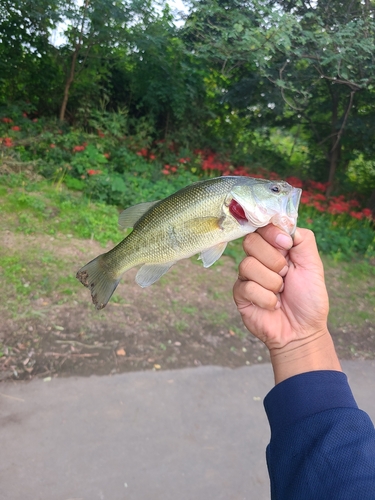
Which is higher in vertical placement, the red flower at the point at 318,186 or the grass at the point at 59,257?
the red flower at the point at 318,186

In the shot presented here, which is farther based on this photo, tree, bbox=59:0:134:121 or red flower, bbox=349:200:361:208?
red flower, bbox=349:200:361:208

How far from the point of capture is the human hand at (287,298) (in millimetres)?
1825

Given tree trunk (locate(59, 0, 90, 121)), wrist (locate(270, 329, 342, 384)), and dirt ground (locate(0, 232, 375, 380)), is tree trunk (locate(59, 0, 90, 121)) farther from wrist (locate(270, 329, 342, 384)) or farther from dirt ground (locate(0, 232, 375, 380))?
wrist (locate(270, 329, 342, 384))

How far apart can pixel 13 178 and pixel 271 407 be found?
19.5ft

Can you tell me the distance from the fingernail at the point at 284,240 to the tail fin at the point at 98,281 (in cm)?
84

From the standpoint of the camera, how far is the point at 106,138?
845cm

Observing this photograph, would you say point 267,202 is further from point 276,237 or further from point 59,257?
point 59,257

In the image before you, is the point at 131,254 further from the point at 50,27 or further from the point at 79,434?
the point at 50,27

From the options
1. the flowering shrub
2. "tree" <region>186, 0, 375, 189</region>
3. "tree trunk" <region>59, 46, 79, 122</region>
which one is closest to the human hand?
"tree" <region>186, 0, 375, 189</region>

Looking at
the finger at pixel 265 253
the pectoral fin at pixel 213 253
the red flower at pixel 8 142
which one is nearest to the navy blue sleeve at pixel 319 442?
the finger at pixel 265 253

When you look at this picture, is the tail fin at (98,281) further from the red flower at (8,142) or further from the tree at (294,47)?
the red flower at (8,142)

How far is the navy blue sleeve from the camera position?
3.96ft

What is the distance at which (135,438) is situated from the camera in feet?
10.1

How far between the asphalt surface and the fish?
172 centimetres
